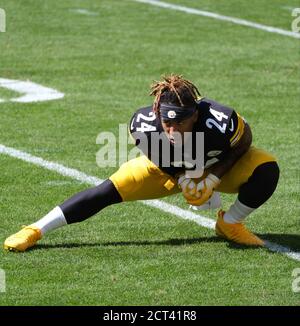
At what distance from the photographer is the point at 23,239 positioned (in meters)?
6.18

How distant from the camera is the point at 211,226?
679cm

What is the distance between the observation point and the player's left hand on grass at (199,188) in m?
6.07

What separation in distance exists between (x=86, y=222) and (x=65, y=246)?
1.63 ft

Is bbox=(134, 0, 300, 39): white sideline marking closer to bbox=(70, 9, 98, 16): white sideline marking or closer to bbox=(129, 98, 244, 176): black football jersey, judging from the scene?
bbox=(70, 9, 98, 16): white sideline marking

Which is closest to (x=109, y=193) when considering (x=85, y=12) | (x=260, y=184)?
(x=260, y=184)

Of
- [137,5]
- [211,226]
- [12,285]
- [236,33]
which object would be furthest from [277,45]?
[12,285]

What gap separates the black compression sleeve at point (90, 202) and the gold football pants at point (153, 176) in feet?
0.15

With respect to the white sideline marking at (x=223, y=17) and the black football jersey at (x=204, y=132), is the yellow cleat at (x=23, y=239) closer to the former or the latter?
the black football jersey at (x=204, y=132)

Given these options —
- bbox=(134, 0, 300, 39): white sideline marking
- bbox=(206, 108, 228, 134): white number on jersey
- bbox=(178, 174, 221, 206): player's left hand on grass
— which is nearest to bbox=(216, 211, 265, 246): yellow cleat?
bbox=(178, 174, 221, 206): player's left hand on grass

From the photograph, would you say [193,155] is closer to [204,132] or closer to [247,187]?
[204,132]

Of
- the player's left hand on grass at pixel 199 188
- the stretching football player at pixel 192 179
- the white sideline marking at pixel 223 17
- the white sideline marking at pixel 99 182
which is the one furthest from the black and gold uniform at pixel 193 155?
the white sideline marking at pixel 223 17

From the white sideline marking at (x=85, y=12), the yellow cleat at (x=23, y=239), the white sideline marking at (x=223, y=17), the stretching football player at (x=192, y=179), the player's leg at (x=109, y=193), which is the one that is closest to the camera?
the stretching football player at (x=192, y=179)

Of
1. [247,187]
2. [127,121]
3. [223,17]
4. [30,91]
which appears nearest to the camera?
[247,187]

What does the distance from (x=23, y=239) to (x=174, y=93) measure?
3.95 ft
